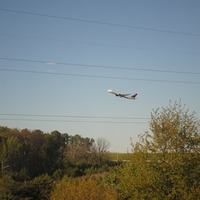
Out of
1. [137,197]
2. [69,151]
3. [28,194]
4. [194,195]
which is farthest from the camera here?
[69,151]

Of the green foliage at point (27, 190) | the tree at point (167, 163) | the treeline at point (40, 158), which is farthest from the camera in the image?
the treeline at point (40, 158)

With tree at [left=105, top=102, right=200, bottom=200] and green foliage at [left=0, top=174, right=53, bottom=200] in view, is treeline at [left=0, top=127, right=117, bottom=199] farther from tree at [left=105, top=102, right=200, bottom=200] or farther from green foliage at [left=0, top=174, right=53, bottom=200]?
tree at [left=105, top=102, right=200, bottom=200]

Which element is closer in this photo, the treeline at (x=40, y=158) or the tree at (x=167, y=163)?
the tree at (x=167, y=163)

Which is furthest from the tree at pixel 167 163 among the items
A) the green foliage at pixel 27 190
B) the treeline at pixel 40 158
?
the treeline at pixel 40 158

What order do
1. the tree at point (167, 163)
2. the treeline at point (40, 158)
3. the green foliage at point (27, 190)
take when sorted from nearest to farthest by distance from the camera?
the tree at point (167, 163), the green foliage at point (27, 190), the treeline at point (40, 158)

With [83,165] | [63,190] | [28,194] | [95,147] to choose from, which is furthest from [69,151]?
[63,190]

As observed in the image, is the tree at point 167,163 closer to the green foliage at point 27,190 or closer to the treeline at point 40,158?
the green foliage at point 27,190

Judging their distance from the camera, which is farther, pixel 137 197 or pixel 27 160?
pixel 27 160

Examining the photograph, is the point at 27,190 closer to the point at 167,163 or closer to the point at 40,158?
the point at 167,163

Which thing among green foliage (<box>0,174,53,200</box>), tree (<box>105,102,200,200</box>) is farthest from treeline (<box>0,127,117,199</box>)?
tree (<box>105,102,200,200</box>)

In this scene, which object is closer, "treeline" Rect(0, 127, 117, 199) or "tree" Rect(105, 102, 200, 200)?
"tree" Rect(105, 102, 200, 200)

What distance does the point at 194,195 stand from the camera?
18859mm

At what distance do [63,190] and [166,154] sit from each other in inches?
328

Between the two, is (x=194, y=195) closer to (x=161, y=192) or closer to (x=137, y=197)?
(x=161, y=192)
